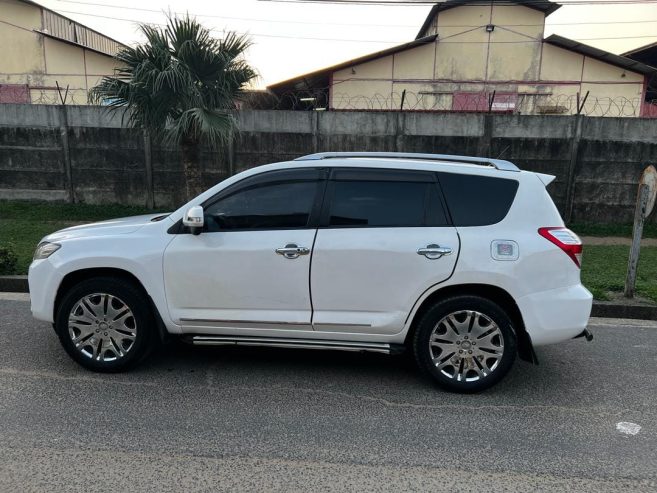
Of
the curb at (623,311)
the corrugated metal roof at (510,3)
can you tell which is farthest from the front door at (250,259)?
the corrugated metal roof at (510,3)

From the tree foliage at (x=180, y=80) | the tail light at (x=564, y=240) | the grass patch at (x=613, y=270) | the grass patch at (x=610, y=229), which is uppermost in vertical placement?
the tree foliage at (x=180, y=80)

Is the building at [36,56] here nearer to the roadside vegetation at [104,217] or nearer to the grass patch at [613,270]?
the roadside vegetation at [104,217]

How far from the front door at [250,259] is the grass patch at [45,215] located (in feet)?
20.4

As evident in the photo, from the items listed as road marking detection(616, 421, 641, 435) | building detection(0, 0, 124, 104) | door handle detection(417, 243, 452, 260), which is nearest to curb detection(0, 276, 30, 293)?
door handle detection(417, 243, 452, 260)

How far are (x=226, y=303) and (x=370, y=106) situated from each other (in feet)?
47.3

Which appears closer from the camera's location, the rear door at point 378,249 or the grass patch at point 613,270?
the rear door at point 378,249

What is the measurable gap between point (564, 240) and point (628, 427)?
4.41ft

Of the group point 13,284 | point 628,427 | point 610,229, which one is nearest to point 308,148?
point 13,284

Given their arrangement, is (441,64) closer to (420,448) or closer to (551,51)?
(551,51)

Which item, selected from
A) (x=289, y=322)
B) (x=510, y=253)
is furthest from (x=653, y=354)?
(x=289, y=322)

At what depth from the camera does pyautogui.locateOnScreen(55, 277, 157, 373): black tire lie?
4.05m

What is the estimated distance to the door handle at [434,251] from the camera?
375 centimetres

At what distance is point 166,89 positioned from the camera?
791 centimetres

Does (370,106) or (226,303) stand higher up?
(370,106)
